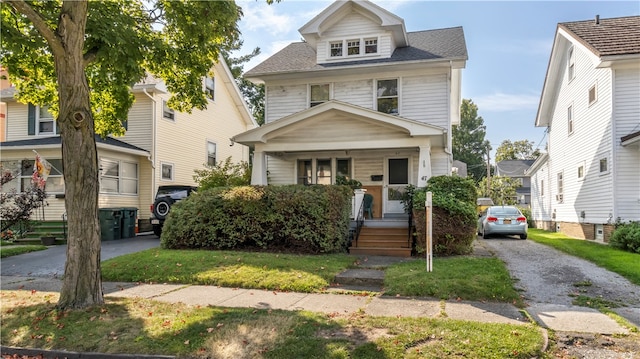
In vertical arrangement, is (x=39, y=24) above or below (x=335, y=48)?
below

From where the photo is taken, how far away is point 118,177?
1781 centimetres

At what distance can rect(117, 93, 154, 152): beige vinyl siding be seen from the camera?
61.7 ft

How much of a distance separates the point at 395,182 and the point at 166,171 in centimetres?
1116

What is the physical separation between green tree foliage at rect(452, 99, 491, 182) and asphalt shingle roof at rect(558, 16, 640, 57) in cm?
4355

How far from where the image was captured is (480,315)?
5.58 m

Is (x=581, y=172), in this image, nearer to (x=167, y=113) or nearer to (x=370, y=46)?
(x=370, y=46)

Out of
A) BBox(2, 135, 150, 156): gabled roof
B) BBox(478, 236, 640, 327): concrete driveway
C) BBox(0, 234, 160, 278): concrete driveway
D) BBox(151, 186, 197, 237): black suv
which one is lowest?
BBox(0, 234, 160, 278): concrete driveway

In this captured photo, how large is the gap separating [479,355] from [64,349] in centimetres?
460

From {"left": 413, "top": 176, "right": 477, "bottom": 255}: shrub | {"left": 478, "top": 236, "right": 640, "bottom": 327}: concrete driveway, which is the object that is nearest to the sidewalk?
{"left": 478, "top": 236, "right": 640, "bottom": 327}: concrete driveway

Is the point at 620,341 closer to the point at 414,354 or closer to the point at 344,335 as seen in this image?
the point at 414,354

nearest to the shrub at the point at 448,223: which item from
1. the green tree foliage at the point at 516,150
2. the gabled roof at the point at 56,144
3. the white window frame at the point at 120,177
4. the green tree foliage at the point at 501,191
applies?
the gabled roof at the point at 56,144

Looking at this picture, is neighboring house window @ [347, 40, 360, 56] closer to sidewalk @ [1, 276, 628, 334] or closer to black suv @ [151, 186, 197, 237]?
black suv @ [151, 186, 197, 237]

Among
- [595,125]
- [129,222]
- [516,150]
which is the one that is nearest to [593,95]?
[595,125]

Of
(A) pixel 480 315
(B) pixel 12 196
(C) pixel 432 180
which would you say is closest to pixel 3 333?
(A) pixel 480 315
